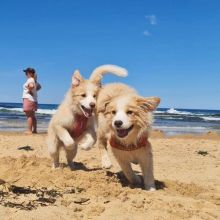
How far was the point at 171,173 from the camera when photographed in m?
7.76

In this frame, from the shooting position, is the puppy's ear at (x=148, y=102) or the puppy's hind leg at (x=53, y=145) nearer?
the puppy's ear at (x=148, y=102)

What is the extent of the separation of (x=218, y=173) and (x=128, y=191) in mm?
3087

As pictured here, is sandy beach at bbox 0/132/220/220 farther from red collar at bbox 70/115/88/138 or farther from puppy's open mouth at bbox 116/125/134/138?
red collar at bbox 70/115/88/138

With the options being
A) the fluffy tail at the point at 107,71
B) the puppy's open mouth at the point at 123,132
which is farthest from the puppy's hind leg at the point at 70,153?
the puppy's open mouth at the point at 123,132

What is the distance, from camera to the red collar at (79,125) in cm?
688

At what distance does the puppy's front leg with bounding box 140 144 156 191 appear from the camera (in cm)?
583

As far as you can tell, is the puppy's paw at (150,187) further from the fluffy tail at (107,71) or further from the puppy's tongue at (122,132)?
the fluffy tail at (107,71)

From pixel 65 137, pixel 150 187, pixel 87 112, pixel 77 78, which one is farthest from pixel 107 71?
pixel 150 187

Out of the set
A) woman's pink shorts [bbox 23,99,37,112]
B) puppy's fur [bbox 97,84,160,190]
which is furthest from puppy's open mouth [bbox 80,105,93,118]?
woman's pink shorts [bbox 23,99,37,112]

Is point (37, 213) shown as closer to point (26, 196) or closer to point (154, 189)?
point (26, 196)

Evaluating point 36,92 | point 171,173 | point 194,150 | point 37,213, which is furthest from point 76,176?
point 36,92

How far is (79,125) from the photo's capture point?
6898 millimetres

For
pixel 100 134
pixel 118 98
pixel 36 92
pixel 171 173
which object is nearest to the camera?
pixel 118 98

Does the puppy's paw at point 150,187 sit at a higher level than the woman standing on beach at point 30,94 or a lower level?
lower
